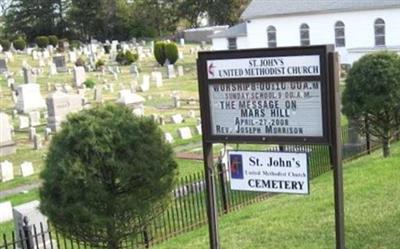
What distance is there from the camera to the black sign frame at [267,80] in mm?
5922

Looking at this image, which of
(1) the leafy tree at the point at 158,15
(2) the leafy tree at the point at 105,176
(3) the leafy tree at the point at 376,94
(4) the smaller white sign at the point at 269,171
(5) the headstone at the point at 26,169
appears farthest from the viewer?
(1) the leafy tree at the point at 158,15

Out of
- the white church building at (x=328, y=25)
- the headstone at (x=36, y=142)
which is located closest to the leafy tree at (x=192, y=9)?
the white church building at (x=328, y=25)

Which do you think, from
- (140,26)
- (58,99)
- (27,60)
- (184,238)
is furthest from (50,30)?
(184,238)

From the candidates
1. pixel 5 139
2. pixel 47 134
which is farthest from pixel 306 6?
pixel 5 139

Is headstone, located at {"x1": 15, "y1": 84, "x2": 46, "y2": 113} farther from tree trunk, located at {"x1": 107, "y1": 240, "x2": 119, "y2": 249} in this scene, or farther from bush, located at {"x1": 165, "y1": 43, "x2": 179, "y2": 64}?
tree trunk, located at {"x1": 107, "y1": 240, "x2": 119, "y2": 249}

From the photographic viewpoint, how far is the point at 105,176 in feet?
21.7

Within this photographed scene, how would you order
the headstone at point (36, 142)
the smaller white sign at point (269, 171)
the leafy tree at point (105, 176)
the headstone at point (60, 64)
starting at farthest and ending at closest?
the headstone at point (60, 64), the headstone at point (36, 142), the leafy tree at point (105, 176), the smaller white sign at point (269, 171)

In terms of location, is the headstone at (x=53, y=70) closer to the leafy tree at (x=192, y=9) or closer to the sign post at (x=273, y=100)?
the leafy tree at (x=192, y=9)

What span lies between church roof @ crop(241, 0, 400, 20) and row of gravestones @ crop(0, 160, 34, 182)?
3322 centimetres

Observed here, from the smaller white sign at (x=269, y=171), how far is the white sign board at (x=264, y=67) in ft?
2.55

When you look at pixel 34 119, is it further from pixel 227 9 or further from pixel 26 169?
pixel 227 9

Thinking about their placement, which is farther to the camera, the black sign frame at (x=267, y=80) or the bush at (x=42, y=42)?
the bush at (x=42, y=42)

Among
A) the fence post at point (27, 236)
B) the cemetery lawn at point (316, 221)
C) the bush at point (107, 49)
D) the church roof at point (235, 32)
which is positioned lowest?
the cemetery lawn at point (316, 221)

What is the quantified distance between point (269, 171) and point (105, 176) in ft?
5.41
